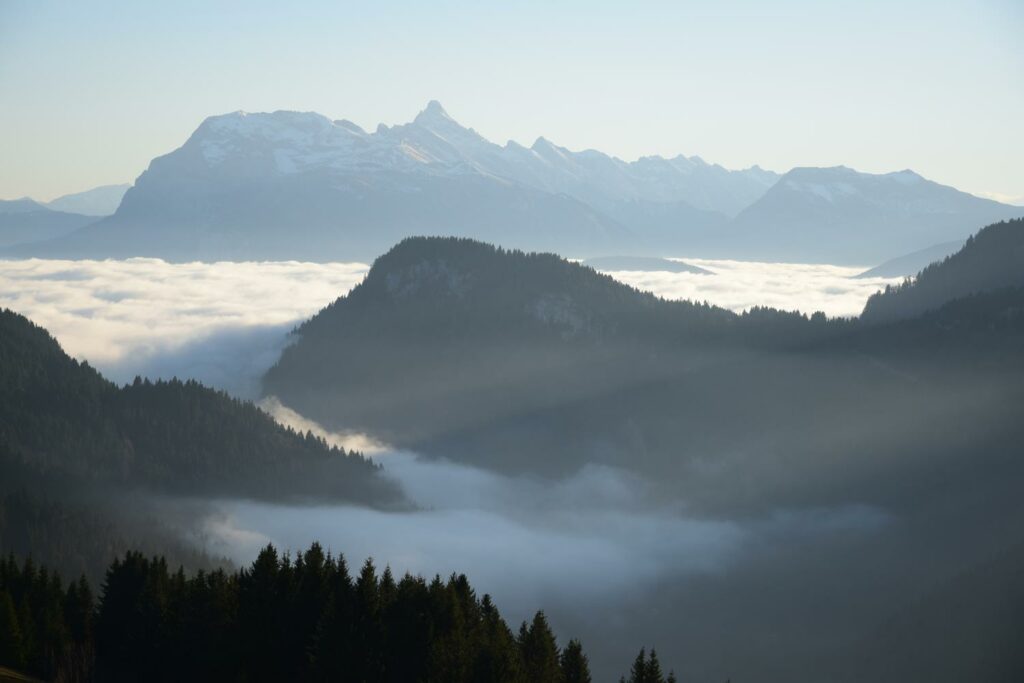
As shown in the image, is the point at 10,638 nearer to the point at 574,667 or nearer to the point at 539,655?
the point at 539,655

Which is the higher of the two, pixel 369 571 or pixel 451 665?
pixel 369 571

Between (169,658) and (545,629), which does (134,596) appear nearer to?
(169,658)

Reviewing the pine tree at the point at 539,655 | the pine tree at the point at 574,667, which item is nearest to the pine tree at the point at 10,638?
the pine tree at the point at 539,655

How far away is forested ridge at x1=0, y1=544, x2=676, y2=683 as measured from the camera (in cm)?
10194

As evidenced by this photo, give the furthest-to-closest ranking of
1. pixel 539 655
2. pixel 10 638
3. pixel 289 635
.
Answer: pixel 539 655, pixel 10 638, pixel 289 635

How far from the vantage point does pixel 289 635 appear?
4237 inches

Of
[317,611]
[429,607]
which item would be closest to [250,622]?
[317,611]

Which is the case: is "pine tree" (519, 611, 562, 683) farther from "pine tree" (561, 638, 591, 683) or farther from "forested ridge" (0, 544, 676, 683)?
"pine tree" (561, 638, 591, 683)

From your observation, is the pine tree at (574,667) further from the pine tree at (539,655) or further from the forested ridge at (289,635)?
the pine tree at (539,655)

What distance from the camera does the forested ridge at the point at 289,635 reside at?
10194 cm

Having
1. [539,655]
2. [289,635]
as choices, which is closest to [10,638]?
[289,635]

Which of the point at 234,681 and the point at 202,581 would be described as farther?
the point at 202,581

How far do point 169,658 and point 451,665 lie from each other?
27565 millimetres

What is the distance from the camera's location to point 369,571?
364 feet
